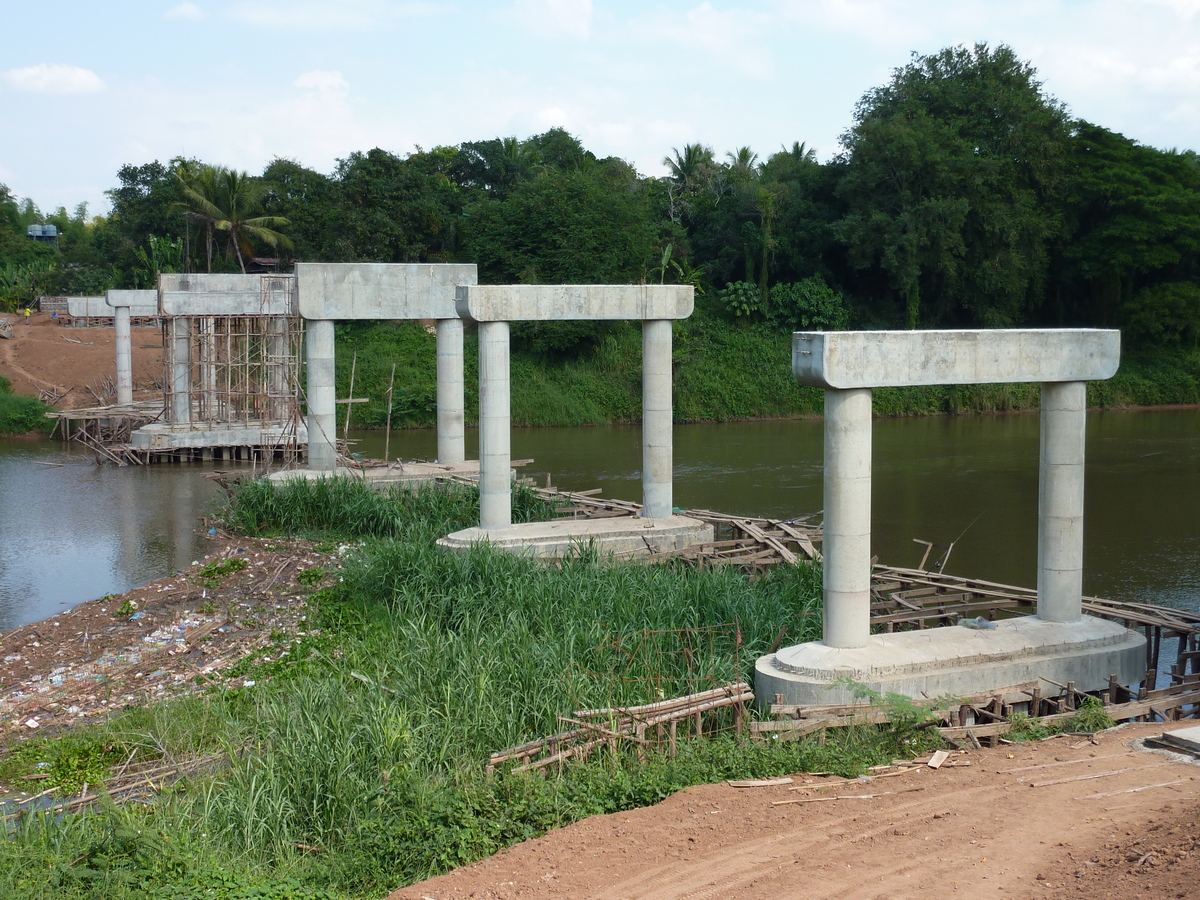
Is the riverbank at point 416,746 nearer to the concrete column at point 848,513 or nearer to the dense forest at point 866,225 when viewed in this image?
the concrete column at point 848,513

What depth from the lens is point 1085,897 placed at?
23.4 ft

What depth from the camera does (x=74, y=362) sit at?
4475 centimetres

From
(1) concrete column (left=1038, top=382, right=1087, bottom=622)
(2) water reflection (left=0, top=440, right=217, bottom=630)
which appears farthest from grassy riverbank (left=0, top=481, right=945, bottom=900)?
(2) water reflection (left=0, top=440, right=217, bottom=630)

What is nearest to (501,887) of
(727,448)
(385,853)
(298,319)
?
(385,853)

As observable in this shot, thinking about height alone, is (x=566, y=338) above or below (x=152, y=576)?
above

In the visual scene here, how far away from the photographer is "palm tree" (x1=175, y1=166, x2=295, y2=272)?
48531 mm

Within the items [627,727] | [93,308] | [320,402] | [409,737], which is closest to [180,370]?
[93,308]

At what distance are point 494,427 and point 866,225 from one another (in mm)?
30150

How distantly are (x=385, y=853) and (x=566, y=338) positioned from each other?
37.4 meters

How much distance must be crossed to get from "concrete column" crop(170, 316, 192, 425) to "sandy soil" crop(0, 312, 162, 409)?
803cm

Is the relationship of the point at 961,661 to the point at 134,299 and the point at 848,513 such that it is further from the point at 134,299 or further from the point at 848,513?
the point at 134,299

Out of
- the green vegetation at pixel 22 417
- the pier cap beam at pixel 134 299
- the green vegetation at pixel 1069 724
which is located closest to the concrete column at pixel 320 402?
the pier cap beam at pixel 134 299

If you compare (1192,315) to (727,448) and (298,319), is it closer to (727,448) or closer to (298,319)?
(727,448)

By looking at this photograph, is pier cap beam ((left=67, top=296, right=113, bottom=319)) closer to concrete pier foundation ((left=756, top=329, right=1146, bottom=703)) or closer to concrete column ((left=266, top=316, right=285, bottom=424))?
concrete column ((left=266, top=316, right=285, bottom=424))
